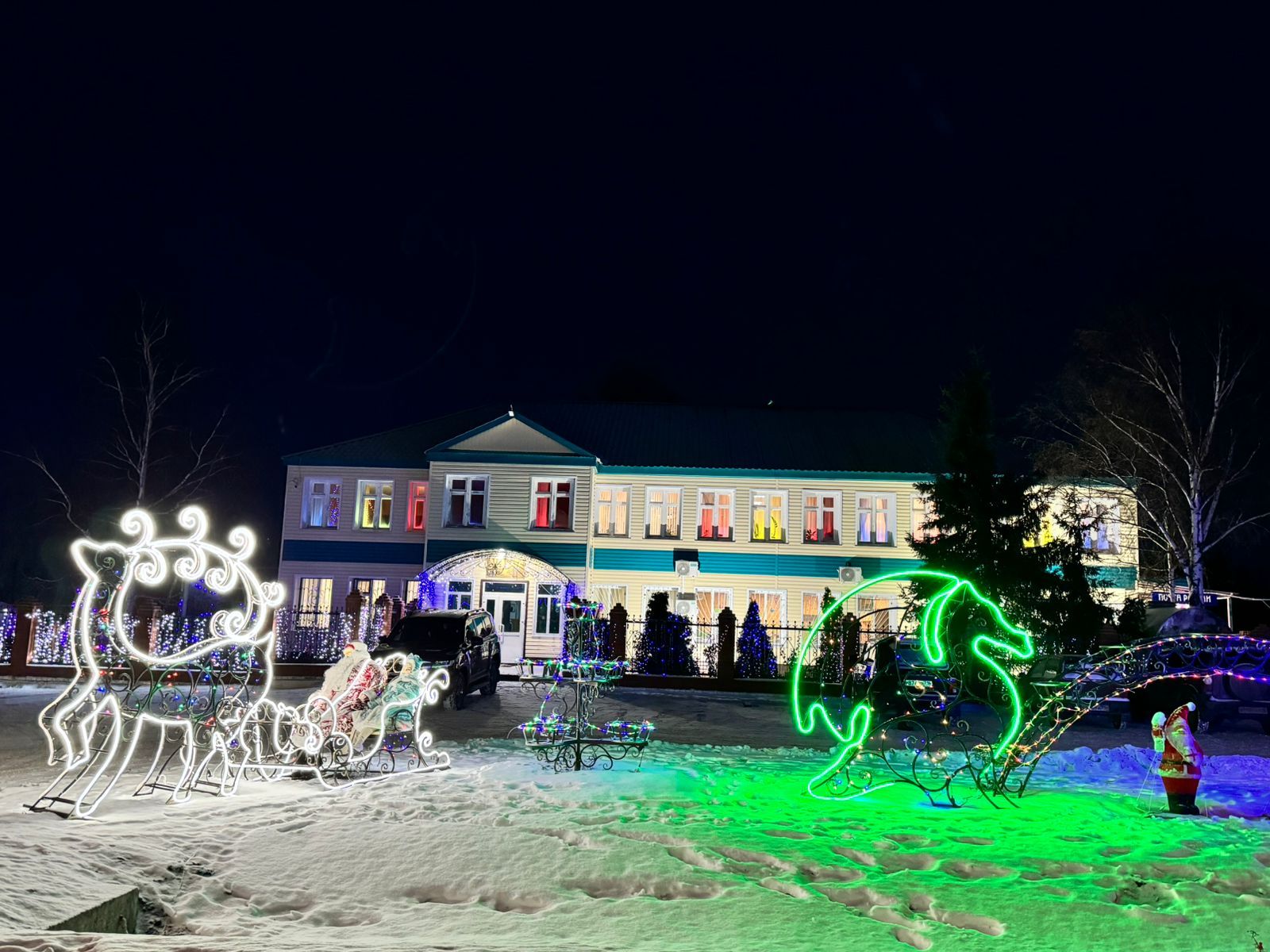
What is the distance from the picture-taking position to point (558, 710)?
1773 centimetres

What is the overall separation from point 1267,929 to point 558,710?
13219mm

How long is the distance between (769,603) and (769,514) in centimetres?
280

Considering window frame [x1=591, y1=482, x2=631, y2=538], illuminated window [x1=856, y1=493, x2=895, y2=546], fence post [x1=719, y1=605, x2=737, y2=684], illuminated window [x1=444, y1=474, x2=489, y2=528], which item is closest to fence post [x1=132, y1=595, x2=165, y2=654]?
illuminated window [x1=444, y1=474, x2=489, y2=528]

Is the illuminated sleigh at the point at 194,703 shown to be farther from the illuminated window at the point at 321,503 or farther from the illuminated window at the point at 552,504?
the illuminated window at the point at 321,503

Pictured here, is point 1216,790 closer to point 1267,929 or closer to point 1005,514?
point 1267,929

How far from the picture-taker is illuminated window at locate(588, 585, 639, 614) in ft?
95.9

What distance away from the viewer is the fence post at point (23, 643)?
70.8 ft

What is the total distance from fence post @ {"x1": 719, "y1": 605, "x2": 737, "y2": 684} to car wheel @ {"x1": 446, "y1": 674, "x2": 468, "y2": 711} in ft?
22.9

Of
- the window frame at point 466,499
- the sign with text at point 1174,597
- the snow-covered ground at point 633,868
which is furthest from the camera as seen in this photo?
the window frame at point 466,499

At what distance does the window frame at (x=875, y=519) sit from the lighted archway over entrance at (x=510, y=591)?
29.8ft

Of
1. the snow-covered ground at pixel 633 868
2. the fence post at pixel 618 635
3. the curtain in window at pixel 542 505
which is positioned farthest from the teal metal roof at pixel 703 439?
the snow-covered ground at pixel 633 868

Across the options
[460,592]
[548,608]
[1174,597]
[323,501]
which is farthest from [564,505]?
[1174,597]

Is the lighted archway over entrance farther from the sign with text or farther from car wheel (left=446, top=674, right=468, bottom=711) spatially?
the sign with text

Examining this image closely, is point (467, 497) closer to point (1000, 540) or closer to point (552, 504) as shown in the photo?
point (552, 504)
